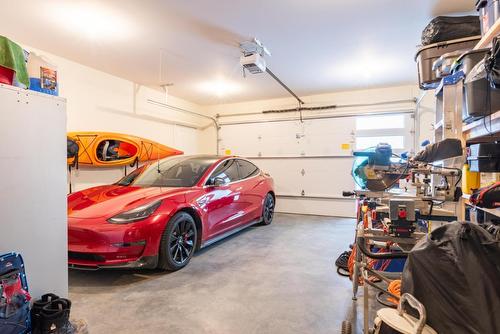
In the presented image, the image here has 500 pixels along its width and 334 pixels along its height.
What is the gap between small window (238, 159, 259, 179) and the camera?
442 centimetres

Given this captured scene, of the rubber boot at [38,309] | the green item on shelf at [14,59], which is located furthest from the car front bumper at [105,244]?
the green item on shelf at [14,59]

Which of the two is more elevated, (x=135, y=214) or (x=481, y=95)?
(x=481, y=95)

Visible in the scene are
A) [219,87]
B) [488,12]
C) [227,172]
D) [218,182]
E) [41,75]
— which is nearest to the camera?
[41,75]

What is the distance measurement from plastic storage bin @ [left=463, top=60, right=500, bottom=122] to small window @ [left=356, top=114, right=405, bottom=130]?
14.8 ft

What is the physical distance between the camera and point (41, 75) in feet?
5.32

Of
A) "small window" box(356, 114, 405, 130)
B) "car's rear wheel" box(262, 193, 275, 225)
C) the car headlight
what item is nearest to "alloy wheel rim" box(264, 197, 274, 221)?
"car's rear wheel" box(262, 193, 275, 225)

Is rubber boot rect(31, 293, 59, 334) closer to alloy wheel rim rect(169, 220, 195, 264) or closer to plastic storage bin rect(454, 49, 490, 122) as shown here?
alloy wheel rim rect(169, 220, 195, 264)

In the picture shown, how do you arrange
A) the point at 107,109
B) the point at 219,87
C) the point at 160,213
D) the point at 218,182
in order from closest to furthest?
the point at 160,213 < the point at 218,182 < the point at 107,109 < the point at 219,87

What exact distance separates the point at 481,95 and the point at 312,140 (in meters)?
4.90

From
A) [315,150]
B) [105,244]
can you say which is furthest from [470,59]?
[315,150]

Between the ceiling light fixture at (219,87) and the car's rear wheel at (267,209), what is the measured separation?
2.28 m

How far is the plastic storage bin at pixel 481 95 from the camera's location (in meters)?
1.46

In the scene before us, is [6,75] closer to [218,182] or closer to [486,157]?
[218,182]

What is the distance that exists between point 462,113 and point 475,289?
62.8 inches
